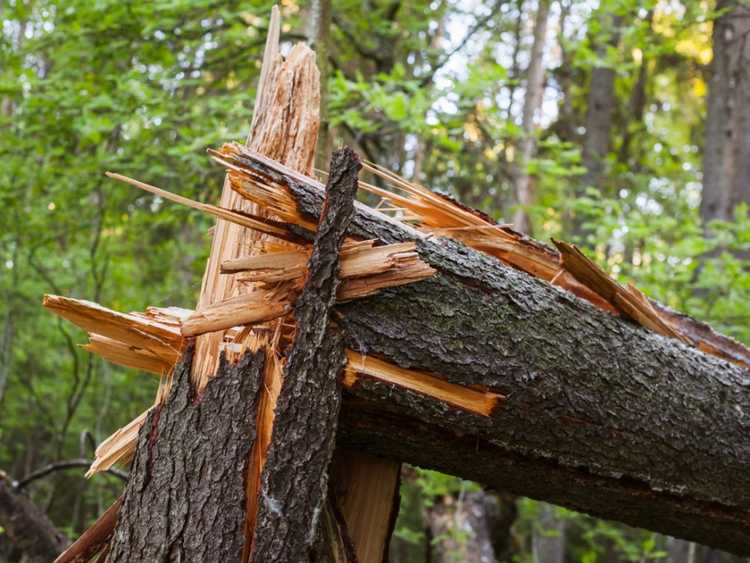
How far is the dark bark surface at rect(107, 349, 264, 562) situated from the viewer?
1.67 m

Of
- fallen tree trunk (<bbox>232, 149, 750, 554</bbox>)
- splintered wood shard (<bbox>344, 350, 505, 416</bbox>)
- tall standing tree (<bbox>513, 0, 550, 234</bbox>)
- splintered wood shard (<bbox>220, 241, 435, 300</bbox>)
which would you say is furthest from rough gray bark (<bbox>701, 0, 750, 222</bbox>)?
splintered wood shard (<bbox>220, 241, 435, 300</bbox>)

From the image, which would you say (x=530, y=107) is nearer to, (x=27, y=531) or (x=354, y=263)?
(x=27, y=531)

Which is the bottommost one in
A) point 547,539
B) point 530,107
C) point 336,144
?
point 547,539

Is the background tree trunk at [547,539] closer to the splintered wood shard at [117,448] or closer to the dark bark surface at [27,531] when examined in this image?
the dark bark surface at [27,531]

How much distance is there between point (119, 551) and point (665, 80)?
604 inches

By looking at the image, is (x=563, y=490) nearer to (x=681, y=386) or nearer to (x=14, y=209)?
(x=681, y=386)

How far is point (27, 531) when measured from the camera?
12.5 feet

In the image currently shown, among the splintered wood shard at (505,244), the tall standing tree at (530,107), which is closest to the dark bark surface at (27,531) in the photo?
the splintered wood shard at (505,244)

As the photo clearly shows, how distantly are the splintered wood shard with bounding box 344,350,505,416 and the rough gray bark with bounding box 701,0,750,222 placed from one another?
7130 millimetres

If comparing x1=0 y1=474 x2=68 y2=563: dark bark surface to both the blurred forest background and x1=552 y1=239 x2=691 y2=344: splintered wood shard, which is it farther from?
x1=552 y1=239 x2=691 y2=344: splintered wood shard

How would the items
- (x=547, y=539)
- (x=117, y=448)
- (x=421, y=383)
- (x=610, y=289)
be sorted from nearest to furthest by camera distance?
(x=421, y=383) < (x=117, y=448) < (x=610, y=289) < (x=547, y=539)

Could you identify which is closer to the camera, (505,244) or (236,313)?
(236,313)

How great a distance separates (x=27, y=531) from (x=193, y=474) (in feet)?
Answer: 8.74

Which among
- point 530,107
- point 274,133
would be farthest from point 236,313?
point 530,107
